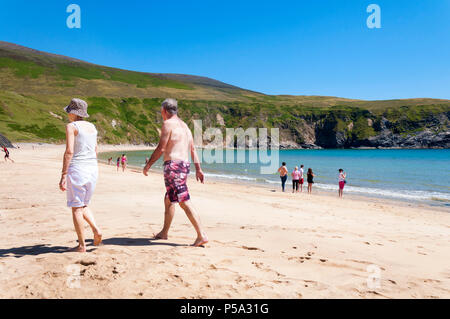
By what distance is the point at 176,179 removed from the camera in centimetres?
458

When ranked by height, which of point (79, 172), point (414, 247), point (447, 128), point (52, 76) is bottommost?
point (414, 247)

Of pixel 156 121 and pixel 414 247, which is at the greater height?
pixel 156 121

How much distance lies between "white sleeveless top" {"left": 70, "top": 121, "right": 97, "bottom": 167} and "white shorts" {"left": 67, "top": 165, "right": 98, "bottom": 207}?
0.08 meters

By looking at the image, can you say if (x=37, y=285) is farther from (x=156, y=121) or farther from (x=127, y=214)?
(x=156, y=121)

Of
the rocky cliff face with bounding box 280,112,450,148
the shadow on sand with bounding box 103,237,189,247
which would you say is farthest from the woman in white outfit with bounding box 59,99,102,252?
the rocky cliff face with bounding box 280,112,450,148

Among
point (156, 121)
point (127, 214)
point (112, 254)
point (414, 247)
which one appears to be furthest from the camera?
point (156, 121)

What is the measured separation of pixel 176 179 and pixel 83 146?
1393 mm

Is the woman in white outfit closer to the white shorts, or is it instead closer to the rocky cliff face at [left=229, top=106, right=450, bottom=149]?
the white shorts

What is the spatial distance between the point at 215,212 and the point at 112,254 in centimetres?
529

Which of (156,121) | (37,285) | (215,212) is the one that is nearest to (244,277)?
(37,285)

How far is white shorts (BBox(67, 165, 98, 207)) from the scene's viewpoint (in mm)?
4195

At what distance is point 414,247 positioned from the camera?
6164mm

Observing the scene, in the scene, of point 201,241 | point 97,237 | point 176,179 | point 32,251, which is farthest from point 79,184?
point 201,241

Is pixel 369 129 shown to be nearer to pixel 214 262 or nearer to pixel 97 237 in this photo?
pixel 214 262
